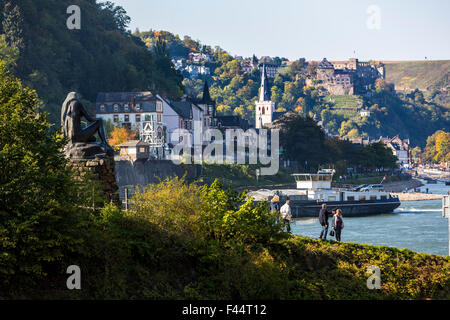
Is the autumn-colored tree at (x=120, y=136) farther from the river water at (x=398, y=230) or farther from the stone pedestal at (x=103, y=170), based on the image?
the stone pedestal at (x=103, y=170)

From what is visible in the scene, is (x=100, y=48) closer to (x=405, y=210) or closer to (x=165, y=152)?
(x=165, y=152)

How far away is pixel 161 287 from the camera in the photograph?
645 inches

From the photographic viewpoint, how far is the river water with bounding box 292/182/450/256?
42.2 metres

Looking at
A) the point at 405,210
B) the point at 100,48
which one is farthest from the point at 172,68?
the point at 405,210

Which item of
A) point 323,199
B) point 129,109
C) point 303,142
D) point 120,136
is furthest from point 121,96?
point 303,142

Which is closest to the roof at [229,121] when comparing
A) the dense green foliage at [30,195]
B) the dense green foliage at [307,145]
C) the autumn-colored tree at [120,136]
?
the dense green foliage at [307,145]

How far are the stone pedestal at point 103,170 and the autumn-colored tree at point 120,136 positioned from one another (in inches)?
2159

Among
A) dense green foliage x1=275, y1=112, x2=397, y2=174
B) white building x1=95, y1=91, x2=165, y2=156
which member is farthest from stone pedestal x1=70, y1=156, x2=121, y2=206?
dense green foliage x1=275, y1=112, x2=397, y2=174

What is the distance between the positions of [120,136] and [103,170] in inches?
2275

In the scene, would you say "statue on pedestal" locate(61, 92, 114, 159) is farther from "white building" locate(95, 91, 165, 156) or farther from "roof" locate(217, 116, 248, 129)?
"roof" locate(217, 116, 248, 129)

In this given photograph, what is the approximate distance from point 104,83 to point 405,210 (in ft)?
143

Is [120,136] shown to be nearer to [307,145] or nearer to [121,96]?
[121,96]

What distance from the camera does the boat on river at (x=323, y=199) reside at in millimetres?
63562

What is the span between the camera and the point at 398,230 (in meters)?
51.1
